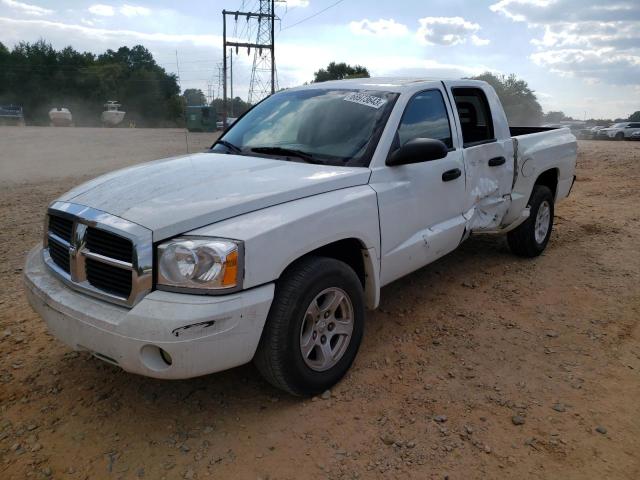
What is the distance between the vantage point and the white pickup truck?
2.36m

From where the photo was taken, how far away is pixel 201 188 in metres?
2.78

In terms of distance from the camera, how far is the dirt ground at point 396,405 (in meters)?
2.44

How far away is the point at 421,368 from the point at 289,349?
41.7 inches

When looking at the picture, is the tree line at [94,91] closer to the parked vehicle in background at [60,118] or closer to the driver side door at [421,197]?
the parked vehicle in background at [60,118]

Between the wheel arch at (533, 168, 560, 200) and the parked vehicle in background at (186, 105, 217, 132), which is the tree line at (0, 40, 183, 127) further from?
the wheel arch at (533, 168, 560, 200)

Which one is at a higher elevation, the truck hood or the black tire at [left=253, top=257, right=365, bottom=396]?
the truck hood

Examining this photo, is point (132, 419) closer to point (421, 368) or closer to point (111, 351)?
point (111, 351)

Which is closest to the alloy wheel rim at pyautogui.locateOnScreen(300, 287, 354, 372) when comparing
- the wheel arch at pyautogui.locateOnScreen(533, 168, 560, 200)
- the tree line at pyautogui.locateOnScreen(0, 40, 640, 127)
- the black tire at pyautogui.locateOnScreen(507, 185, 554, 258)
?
the black tire at pyautogui.locateOnScreen(507, 185, 554, 258)

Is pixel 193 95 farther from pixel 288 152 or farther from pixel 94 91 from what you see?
pixel 288 152

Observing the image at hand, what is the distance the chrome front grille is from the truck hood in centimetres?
7

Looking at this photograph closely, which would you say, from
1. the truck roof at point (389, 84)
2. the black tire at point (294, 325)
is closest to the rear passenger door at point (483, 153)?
the truck roof at point (389, 84)

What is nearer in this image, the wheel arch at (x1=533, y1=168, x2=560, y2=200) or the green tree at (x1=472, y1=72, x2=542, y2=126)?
the wheel arch at (x1=533, y1=168, x2=560, y2=200)

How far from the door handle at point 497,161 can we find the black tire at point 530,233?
0.86 meters

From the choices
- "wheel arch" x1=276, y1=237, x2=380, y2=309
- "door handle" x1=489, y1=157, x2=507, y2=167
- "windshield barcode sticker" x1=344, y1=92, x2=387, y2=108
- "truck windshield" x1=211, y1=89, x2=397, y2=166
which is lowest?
"wheel arch" x1=276, y1=237, x2=380, y2=309
